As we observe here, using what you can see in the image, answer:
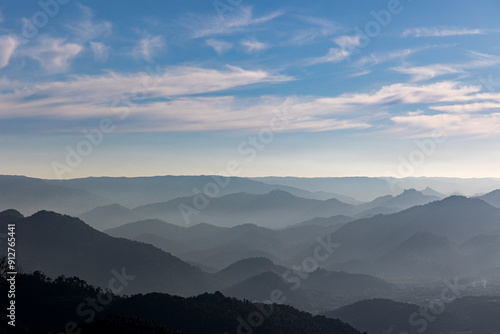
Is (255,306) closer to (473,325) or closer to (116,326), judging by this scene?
(116,326)

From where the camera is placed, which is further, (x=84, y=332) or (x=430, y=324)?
(x=430, y=324)

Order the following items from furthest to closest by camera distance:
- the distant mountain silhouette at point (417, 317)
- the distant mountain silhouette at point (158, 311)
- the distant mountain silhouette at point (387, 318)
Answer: the distant mountain silhouette at point (387, 318) < the distant mountain silhouette at point (417, 317) < the distant mountain silhouette at point (158, 311)

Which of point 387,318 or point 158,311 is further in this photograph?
point 387,318

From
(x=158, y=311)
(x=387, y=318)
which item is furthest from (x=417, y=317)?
(x=158, y=311)

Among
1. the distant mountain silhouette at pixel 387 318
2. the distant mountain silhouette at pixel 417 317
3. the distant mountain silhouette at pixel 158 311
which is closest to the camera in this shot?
the distant mountain silhouette at pixel 158 311

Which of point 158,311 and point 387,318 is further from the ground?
point 158,311

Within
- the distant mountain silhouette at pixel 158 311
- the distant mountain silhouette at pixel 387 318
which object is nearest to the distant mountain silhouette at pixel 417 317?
the distant mountain silhouette at pixel 387 318

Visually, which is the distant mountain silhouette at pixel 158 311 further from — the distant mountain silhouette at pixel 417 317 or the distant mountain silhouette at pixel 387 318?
the distant mountain silhouette at pixel 417 317

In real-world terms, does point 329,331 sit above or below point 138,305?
below

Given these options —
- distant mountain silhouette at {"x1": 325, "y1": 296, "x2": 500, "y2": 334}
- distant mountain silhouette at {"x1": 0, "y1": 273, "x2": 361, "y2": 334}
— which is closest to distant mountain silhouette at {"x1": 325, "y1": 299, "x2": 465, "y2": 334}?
distant mountain silhouette at {"x1": 325, "y1": 296, "x2": 500, "y2": 334}

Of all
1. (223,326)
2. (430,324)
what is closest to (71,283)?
(223,326)

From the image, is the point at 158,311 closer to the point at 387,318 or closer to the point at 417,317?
the point at 387,318
